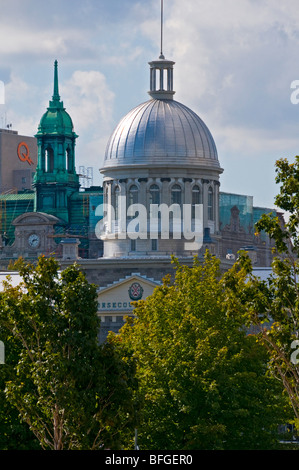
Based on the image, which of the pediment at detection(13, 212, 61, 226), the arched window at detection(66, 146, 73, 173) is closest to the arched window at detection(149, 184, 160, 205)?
the pediment at detection(13, 212, 61, 226)

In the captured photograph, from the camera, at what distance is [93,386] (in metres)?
61.0

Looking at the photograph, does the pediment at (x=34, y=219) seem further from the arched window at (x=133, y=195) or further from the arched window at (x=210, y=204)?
the arched window at (x=133, y=195)

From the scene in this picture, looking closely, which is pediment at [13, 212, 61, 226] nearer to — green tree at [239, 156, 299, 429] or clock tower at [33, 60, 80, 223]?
clock tower at [33, 60, 80, 223]

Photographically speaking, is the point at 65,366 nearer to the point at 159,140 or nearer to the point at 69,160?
the point at 159,140

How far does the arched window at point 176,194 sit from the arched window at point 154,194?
1082 millimetres

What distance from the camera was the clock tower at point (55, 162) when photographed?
574ft

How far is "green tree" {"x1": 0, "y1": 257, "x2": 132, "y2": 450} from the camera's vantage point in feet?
197

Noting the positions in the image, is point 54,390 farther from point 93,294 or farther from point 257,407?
point 257,407

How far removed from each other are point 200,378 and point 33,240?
95.6 meters

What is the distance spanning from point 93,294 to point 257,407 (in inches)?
713

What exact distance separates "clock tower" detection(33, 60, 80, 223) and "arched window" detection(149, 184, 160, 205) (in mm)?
37337

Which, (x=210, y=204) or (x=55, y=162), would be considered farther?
(x=55, y=162)

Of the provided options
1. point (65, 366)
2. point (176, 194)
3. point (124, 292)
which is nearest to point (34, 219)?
point (176, 194)

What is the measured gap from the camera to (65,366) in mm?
59719
